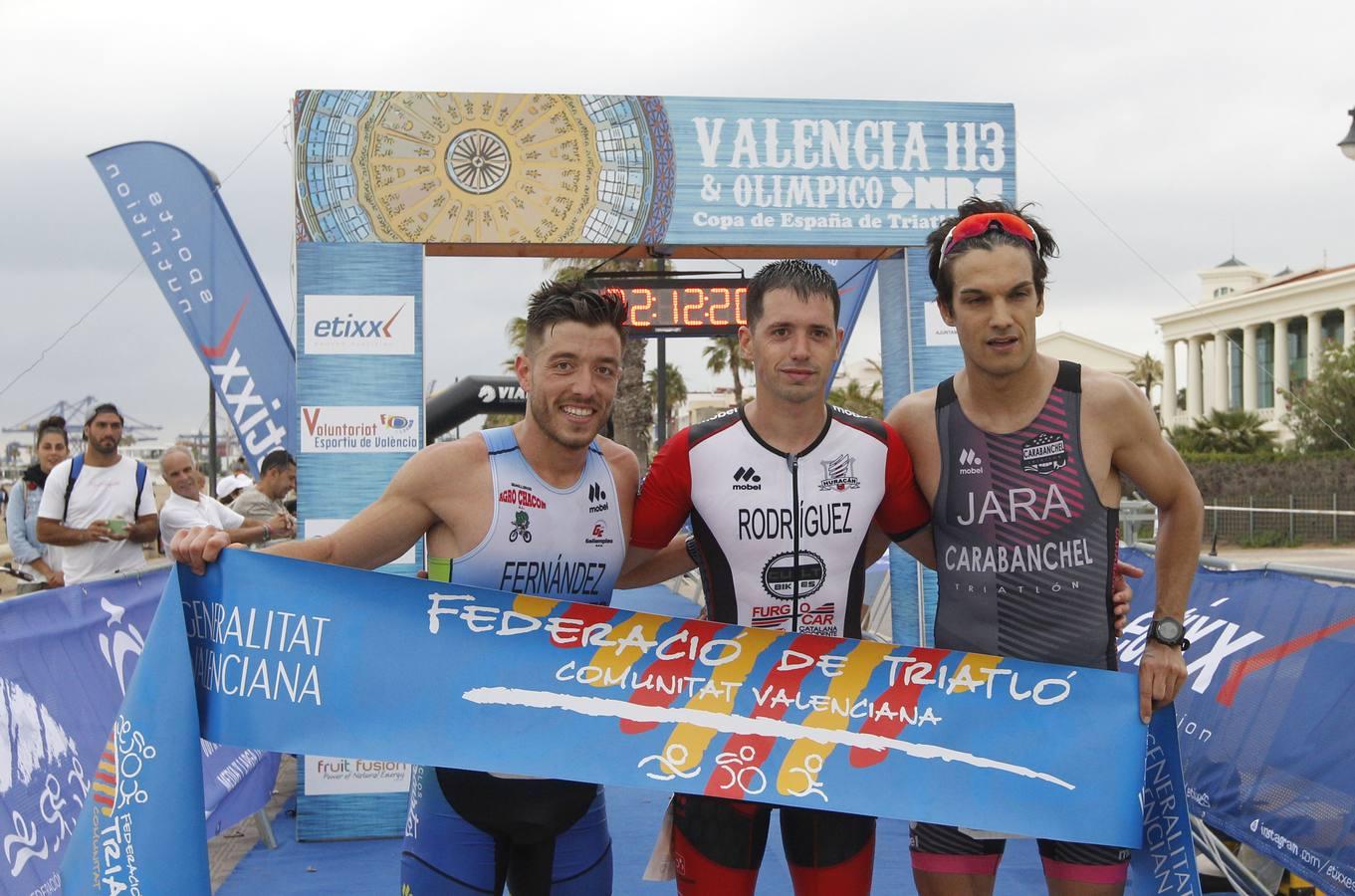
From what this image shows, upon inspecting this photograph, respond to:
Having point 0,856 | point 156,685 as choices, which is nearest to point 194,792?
point 156,685

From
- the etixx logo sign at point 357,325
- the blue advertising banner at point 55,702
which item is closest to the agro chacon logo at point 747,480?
the blue advertising banner at point 55,702

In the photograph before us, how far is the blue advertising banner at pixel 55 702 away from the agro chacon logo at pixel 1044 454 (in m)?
2.70

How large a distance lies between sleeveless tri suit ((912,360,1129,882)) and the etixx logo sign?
367cm

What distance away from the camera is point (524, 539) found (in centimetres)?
301

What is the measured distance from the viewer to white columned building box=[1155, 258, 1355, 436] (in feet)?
183

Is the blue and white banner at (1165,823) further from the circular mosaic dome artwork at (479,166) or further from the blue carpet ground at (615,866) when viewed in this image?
the circular mosaic dome artwork at (479,166)

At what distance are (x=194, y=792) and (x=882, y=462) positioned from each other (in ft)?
6.39

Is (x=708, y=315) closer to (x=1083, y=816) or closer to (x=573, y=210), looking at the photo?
(x=573, y=210)

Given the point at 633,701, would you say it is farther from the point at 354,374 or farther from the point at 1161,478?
the point at 354,374

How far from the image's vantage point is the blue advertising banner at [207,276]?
738cm

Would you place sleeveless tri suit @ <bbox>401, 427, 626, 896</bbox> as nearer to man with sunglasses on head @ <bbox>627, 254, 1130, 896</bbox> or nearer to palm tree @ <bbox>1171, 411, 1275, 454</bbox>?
man with sunglasses on head @ <bbox>627, 254, 1130, 896</bbox>

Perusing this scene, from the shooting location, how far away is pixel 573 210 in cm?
593

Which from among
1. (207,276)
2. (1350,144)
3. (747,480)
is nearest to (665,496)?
(747,480)

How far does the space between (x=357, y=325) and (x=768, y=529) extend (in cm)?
353
